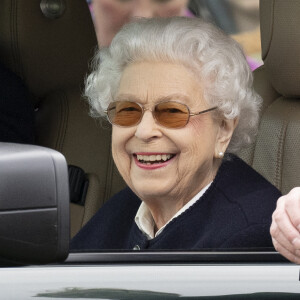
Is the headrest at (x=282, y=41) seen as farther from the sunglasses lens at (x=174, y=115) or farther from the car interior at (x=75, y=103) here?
the sunglasses lens at (x=174, y=115)

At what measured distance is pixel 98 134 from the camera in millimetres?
3930

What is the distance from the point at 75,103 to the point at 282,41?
1.16 metres

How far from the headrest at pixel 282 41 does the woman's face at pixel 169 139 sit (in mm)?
223

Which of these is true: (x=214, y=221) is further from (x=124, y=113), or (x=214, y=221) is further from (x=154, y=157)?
(x=124, y=113)

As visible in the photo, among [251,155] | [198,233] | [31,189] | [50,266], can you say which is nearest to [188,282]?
[50,266]

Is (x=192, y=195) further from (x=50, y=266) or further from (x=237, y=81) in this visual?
(x=50, y=266)

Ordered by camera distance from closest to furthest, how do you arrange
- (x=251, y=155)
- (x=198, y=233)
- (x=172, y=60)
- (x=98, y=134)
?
(x=198, y=233) → (x=172, y=60) → (x=251, y=155) → (x=98, y=134)

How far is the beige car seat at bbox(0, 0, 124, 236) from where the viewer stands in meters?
3.70

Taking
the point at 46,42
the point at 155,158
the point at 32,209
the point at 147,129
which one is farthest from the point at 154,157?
the point at 32,209

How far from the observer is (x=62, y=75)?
3.86 m

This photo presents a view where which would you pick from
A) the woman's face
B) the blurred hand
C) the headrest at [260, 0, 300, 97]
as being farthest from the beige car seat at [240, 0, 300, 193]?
the blurred hand

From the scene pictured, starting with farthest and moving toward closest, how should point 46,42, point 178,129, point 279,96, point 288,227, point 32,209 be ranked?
1. point 46,42
2. point 279,96
3. point 178,129
4. point 288,227
5. point 32,209

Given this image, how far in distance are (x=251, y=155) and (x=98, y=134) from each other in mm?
716

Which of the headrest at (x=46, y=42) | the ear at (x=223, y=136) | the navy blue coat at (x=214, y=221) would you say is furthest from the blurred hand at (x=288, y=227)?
the headrest at (x=46, y=42)
